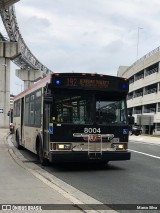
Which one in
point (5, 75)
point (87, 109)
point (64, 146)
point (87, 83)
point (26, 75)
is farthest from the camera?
point (26, 75)

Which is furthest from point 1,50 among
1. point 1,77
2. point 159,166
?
point 159,166

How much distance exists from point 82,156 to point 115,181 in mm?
1877

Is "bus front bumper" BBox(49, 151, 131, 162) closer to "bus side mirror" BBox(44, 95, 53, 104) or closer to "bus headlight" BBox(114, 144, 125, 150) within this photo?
"bus headlight" BBox(114, 144, 125, 150)

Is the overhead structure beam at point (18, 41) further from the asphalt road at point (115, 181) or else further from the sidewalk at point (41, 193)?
the sidewalk at point (41, 193)

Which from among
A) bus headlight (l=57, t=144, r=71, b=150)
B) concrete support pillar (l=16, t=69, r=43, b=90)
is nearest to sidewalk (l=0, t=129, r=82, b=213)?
bus headlight (l=57, t=144, r=71, b=150)

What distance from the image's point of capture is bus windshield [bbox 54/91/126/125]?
503 inches

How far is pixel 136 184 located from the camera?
10.7 m

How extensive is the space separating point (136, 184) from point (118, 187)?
719 mm

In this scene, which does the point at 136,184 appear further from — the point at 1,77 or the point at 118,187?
the point at 1,77

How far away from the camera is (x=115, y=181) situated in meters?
11.2

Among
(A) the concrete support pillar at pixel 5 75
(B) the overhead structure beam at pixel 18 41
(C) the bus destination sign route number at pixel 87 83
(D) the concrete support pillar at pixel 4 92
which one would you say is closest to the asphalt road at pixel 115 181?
(C) the bus destination sign route number at pixel 87 83

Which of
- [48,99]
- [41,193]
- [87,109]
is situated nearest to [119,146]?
[87,109]

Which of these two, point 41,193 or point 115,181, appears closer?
point 41,193

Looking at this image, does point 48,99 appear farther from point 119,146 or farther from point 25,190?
point 25,190
